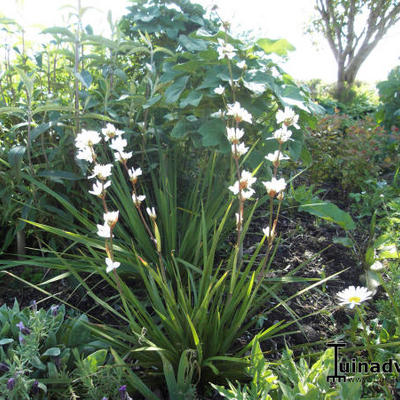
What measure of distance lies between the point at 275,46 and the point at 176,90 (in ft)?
2.13

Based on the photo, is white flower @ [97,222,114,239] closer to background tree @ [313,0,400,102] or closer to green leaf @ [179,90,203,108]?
green leaf @ [179,90,203,108]

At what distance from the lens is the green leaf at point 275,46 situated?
212cm

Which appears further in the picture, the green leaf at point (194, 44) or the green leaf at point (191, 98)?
the green leaf at point (194, 44)

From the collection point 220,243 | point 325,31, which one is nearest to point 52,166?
point 220,243

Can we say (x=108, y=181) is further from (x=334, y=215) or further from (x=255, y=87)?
(x=334, y=215)

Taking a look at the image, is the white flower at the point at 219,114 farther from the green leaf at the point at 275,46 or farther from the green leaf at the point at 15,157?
the green leaf at the point at 15,157

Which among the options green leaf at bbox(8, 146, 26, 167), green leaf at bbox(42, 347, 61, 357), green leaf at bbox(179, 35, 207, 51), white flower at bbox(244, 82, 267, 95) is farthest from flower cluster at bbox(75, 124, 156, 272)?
green leaf at bbox(179, 35, 207, 51)

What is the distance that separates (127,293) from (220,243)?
0.84 metres

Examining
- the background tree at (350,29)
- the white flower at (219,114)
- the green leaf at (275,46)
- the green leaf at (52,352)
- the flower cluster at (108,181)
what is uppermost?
the background tree at (350,29)

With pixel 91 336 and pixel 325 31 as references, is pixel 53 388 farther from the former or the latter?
pixel 325 31

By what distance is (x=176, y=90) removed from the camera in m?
2.04

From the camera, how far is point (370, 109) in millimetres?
7316

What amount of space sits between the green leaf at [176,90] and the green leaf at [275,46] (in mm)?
503

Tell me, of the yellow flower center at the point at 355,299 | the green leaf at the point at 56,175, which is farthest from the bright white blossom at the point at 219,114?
the yellow flower center at the point at 355,299
